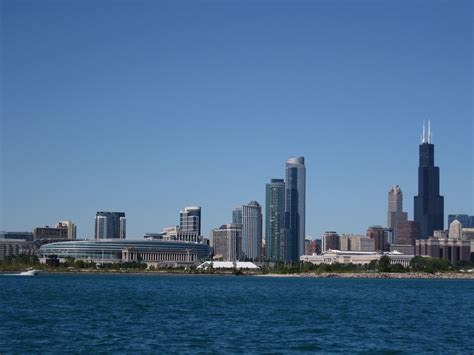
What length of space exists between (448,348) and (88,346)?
19.6 metres

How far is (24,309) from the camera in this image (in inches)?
2803

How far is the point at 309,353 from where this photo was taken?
4441 cm

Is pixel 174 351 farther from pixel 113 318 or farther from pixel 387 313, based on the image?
pixel 387 313

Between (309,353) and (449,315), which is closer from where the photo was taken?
(309,353)

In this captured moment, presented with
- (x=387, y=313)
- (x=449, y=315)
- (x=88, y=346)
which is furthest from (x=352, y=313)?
(x=88, y=346)

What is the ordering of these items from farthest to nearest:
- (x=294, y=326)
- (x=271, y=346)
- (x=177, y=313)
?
(x=177, y=313) < (x=294, y=326) < (x=271, y=346)

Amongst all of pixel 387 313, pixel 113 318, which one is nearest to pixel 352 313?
pixel 387 313

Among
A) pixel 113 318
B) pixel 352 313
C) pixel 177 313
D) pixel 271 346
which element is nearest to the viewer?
pixel 271 346

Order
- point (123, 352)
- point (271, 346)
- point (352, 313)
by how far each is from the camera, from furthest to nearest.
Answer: point (352, 313) < point (271, 346) < point (123, 352)

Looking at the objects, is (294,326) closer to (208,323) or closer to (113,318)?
(208,323)

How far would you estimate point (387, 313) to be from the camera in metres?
73.8

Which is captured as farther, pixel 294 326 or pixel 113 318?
pixel 113 318

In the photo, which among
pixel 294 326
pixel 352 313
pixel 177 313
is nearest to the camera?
pixel 294 326

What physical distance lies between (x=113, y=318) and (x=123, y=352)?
1829 centimetres
